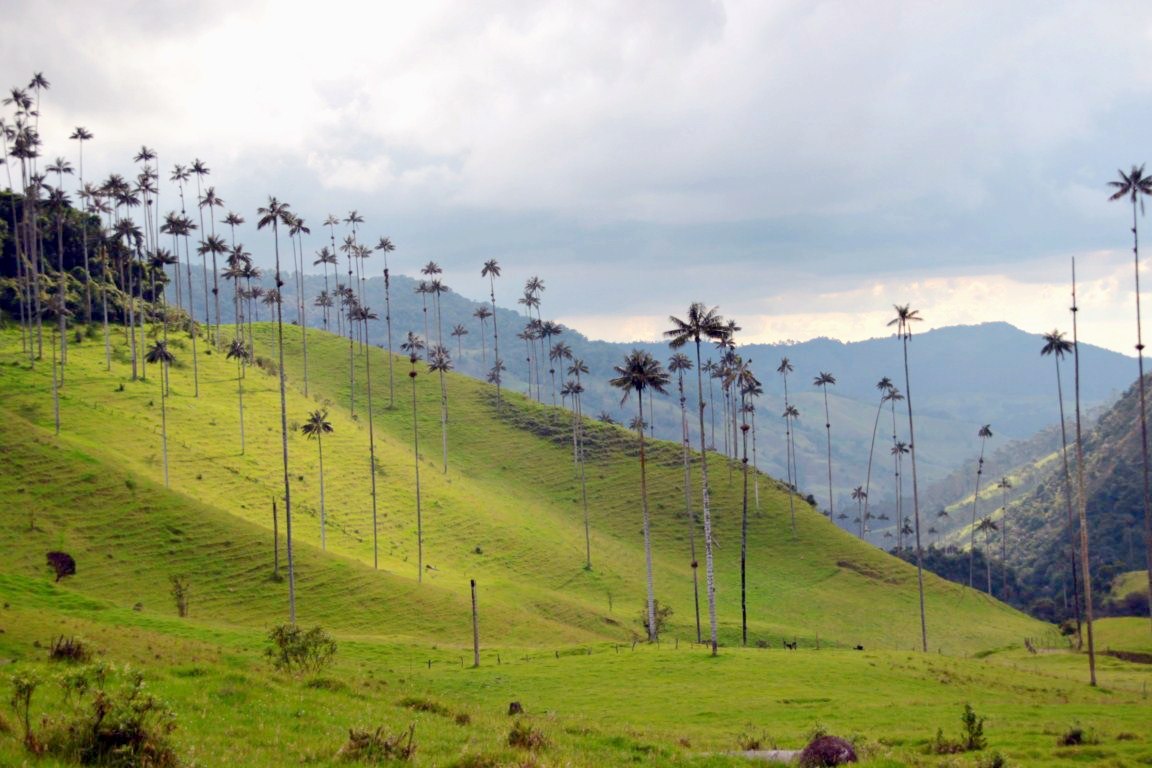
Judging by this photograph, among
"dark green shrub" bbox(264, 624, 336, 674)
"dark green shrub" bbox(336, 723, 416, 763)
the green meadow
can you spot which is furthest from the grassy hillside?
"dark green shrub" bbox(336, 723, 416, 763)

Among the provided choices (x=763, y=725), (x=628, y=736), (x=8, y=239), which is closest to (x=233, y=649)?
(x=763, y=725)

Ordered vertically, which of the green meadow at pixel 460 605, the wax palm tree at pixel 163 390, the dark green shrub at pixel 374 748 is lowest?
the green meadow at pixel 460 605

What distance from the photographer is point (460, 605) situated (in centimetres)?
9869

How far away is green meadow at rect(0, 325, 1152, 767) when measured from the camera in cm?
2881

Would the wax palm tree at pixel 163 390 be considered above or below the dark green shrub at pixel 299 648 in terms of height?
above

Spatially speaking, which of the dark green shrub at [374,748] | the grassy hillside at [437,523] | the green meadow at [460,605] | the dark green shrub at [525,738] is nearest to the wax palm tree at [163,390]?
the grassy hillside at [437,523]

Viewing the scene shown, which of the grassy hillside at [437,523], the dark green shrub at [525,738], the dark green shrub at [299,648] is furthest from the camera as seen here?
the grassy hillside at [437,523]

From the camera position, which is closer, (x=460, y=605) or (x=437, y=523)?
(x=460, y=605)

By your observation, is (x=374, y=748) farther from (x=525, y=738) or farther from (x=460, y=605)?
(x=460, y=605)

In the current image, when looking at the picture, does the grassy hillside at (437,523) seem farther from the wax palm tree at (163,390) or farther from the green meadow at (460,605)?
the wax palm tree at (163,390)

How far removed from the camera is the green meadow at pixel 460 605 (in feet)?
94.5

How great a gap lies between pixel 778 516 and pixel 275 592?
102m

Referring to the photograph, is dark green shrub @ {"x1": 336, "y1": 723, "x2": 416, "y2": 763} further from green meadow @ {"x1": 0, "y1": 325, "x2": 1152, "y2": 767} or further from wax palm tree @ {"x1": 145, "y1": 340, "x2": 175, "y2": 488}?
wax palm tree @ {"x1": 145, "y1": 340, "x2": 175, "y2": 488}

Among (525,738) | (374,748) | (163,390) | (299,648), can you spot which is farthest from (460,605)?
(374,748)
